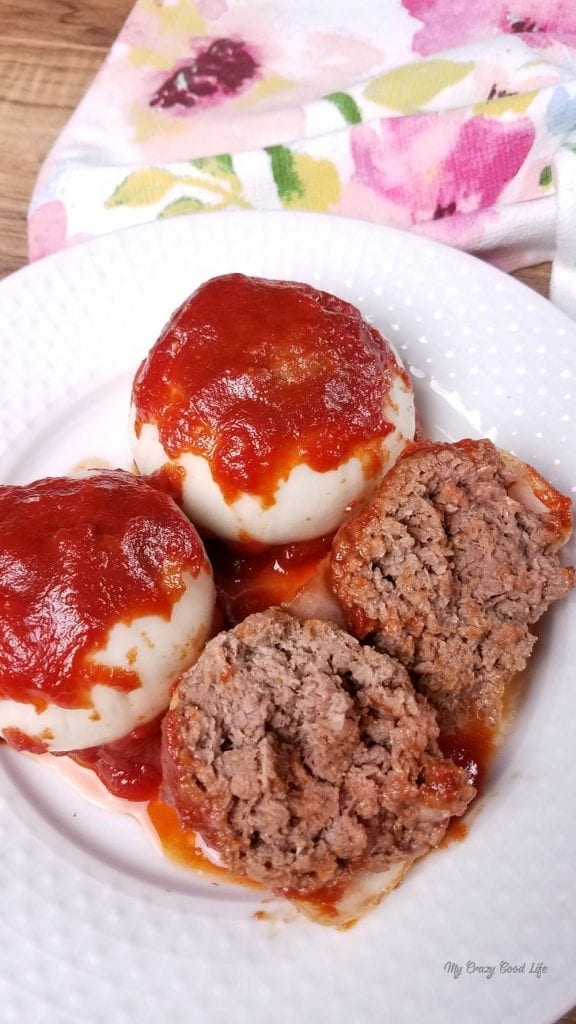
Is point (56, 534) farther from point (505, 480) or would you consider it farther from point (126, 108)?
point (126, 108)

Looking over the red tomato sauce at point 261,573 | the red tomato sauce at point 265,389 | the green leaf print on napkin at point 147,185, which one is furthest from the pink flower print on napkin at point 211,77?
the red tomato sauce at point 261,573

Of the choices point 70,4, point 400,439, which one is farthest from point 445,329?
point 70,4

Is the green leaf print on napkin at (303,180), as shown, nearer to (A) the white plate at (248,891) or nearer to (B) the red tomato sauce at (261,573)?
(A) the white plate at (248,891)

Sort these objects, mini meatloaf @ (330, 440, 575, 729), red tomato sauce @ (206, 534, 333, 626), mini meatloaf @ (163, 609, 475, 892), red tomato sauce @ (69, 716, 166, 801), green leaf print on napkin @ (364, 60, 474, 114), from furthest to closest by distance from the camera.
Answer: green leaf print on napkin @ (364, 60, 474, 114) < red tomato sauce @ (206, 534, 333, 626) < red tomato sauce @ (69, 716, 166, 801) < mini meatloaf @ (330, 440, 575, 729) < mini meatloaf @ (163, 609, 475, 892)

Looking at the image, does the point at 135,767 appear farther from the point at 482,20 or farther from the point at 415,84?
the point at 482,20

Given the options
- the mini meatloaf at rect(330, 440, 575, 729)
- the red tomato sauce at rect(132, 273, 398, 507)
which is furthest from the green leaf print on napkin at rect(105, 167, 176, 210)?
the mini meatloaf at rect(330, 440, 575, 729)

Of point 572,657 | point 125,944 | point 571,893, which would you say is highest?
point 572,657

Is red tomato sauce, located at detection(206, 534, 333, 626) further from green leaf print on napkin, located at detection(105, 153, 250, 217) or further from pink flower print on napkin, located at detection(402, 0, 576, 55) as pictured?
pink flower print on napkin, located at detection(402, 0, 576, 55)
